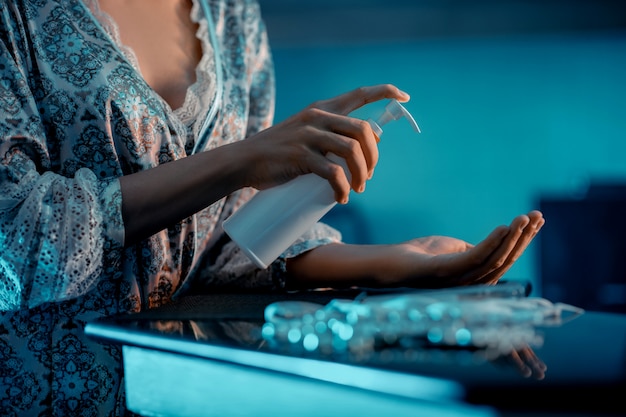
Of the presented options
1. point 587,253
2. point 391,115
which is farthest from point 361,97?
point 587,253

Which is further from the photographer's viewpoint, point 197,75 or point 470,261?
point 197,75

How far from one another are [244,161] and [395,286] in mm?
222

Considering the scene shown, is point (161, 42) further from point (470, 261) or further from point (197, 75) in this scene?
point (470, 261)

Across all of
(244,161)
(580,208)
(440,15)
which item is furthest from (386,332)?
(440,15)

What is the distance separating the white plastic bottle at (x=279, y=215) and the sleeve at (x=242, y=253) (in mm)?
206

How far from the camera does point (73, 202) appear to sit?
0.65m

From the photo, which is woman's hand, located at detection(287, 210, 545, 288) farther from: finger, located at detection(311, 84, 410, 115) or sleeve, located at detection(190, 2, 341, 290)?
finger, located at detection(311, 84, 410, 115)

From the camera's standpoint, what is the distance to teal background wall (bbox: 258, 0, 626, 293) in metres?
4.06

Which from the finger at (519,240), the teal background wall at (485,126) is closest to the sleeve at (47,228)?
the finger at (519,240)

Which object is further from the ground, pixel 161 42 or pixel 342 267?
pixel 161 42

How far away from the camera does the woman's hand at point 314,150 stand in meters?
0.64

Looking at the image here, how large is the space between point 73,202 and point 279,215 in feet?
0.56

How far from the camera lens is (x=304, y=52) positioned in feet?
14.0

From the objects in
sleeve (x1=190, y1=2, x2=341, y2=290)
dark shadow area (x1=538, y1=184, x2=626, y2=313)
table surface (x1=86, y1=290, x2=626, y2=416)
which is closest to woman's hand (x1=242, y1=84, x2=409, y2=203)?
table surface (x1=86, y1=290, x2=626, y2=416)
